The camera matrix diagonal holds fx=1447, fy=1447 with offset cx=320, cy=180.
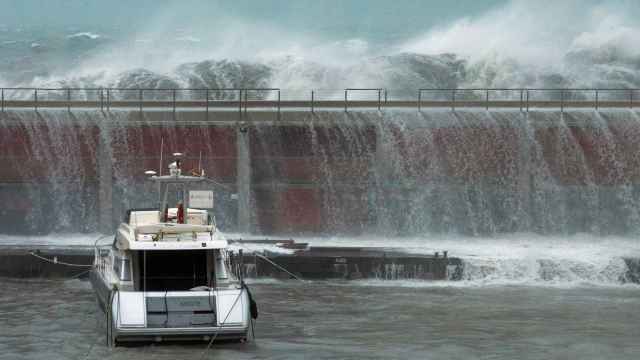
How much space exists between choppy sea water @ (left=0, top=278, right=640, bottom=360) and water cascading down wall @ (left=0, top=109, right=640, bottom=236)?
8.71 m

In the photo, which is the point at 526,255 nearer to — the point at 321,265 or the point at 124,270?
the point at 321,265

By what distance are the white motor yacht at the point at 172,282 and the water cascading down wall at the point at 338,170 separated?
14683 millimetres

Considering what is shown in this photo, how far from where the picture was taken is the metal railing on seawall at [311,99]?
53.8 m

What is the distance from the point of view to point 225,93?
71.9 m

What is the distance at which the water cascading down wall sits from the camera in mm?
50969

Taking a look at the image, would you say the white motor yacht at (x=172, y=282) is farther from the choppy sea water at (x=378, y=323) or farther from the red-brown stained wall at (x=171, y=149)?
the red-brown stained wall at (x=171, y=149)

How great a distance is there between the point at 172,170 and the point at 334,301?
631 centimetres

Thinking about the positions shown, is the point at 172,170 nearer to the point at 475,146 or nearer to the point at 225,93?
the point at 475,146

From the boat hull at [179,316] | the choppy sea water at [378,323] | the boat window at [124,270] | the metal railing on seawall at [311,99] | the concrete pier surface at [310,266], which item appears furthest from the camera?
the metal railing on seawall at [311,99]

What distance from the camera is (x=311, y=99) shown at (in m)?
57.3

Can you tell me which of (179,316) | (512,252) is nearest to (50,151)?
(512,252)

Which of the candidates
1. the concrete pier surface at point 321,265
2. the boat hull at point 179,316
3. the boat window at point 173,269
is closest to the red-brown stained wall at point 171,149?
the concrete pier surface at point 321,265

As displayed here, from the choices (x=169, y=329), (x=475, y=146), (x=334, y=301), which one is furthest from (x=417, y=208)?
(x=169, y=329)

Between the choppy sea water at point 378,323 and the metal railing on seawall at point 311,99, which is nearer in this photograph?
the choppy sea water at point 378,323
